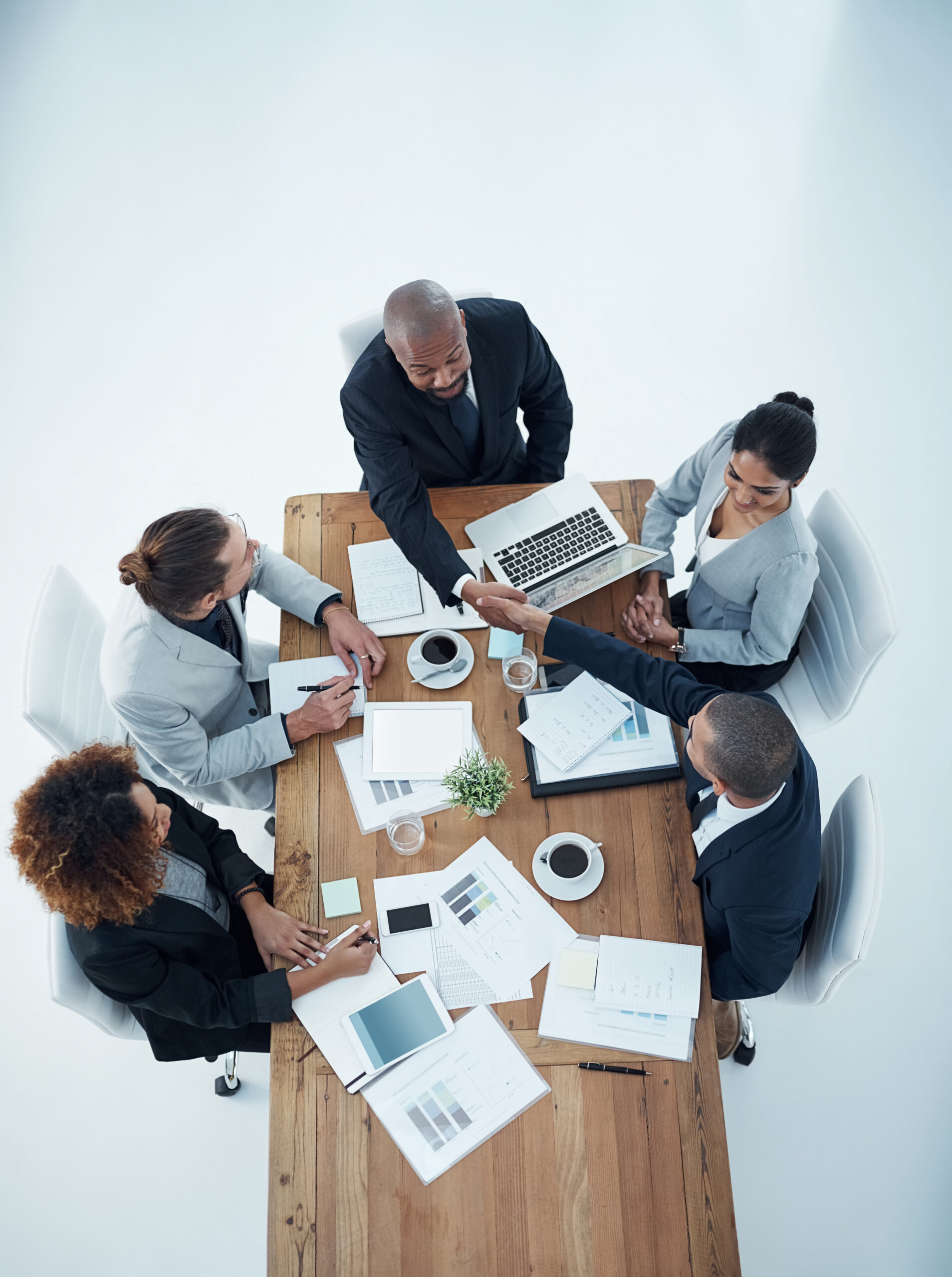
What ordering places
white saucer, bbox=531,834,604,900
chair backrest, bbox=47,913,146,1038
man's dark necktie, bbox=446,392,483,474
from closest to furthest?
chair backrest, bbox=47,913,146,1038
white saucer, bbox=531,834,604,900
man's dark necktie, bbox=446,392,483,474

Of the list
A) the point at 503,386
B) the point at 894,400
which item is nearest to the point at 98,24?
the point at 503,386

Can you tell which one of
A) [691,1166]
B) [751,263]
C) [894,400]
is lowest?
[691,1166]

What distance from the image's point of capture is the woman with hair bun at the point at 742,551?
6.13ft

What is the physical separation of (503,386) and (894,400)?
2.16m

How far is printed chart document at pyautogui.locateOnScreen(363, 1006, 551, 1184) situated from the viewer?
1534 mm

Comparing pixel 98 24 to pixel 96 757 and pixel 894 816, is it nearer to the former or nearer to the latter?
pixel 96 757

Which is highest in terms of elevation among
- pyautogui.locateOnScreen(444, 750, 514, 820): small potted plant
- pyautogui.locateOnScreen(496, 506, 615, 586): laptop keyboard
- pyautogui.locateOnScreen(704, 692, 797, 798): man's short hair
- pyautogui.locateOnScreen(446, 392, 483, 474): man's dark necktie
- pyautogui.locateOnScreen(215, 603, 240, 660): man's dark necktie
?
pyautogui.locateOnScreen(446, 392, 483, 474): man's dark necktie

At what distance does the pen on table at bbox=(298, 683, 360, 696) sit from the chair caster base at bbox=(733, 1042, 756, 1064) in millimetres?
1503

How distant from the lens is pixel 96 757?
1573 mm

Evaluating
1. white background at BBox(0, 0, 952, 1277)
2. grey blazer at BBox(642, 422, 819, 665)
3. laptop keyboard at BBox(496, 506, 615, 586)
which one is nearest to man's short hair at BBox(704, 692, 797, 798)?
grey blazer at BBox(642, 422, 819, 665)

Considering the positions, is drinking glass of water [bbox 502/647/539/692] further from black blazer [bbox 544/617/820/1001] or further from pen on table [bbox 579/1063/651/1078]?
pen on table [bbox 579/1063/651/1078]

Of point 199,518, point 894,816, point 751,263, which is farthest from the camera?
point 751,263

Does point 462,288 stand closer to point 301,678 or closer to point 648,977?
point 301,678

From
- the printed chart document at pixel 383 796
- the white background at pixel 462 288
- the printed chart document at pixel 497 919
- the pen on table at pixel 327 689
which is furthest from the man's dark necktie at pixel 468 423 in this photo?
the white background at pixel 462 288
